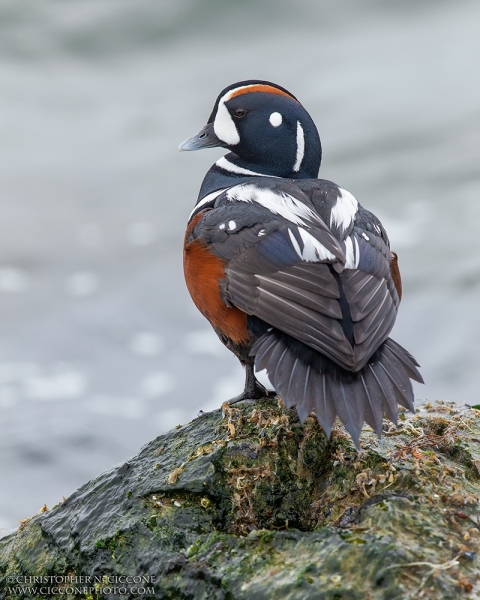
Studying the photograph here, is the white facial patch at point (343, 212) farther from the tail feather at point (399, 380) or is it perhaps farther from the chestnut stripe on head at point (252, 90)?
the chestnut stripe on head at point (252, 90)

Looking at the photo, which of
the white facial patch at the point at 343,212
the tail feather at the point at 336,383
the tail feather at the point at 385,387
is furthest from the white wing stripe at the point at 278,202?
the tail feather at the point at 385,387

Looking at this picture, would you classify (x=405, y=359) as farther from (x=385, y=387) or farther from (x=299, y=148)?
(x=299, y=148)

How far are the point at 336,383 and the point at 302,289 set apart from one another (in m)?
0.44

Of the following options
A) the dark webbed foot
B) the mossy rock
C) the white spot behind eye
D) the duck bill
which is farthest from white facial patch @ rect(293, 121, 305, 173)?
the mossy rock

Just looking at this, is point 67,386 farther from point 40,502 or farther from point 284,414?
point 284,414

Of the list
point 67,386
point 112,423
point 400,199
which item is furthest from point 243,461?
point 400,199

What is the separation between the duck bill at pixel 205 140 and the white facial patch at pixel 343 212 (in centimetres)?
117

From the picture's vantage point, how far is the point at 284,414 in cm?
370

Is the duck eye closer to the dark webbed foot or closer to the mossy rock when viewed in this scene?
the dark webbed foot

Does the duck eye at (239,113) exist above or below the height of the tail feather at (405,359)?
above

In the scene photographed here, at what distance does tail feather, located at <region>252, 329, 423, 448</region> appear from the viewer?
322 centimetres

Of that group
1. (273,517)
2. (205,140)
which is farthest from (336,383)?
(205,140)

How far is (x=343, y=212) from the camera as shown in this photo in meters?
4.25

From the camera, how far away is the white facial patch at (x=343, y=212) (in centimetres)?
412
